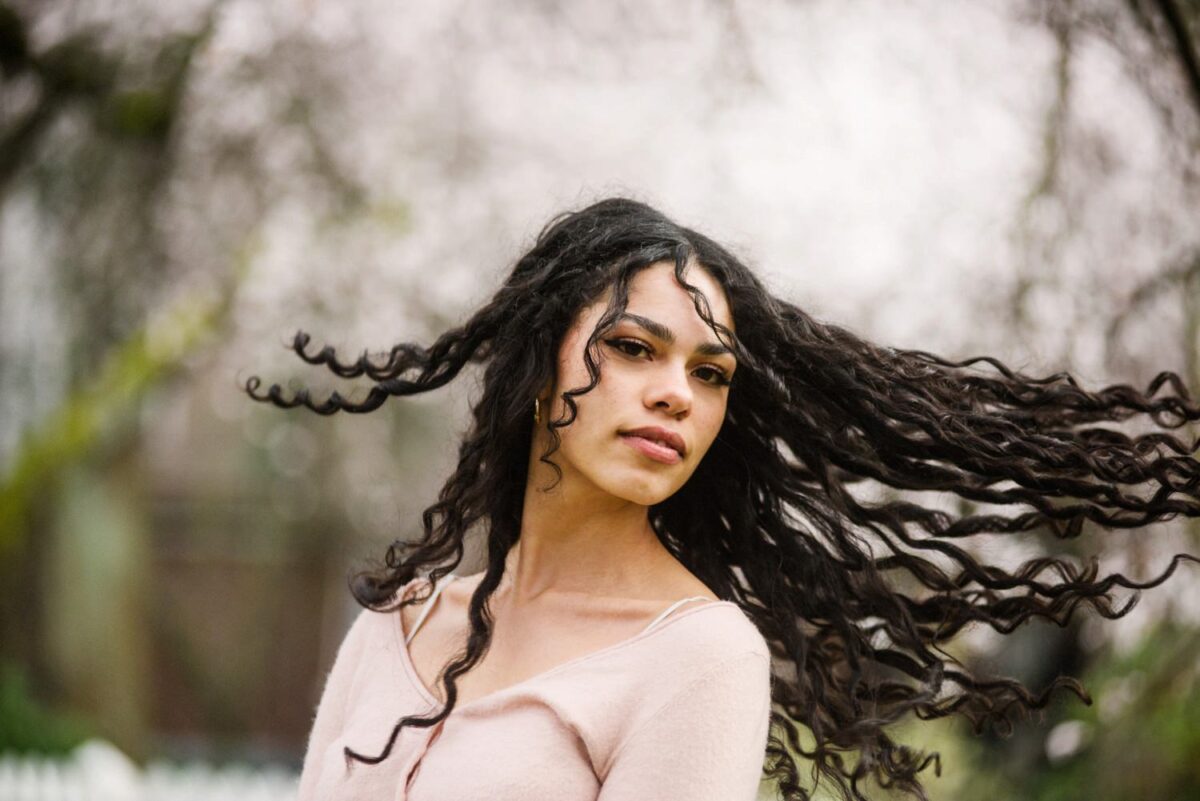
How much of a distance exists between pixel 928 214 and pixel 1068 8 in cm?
94

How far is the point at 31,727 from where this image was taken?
7848mm

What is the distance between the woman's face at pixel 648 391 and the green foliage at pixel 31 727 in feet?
21.4

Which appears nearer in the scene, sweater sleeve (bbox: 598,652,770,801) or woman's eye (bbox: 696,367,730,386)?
sweater sleeve (bbox: 598,652,770,801)

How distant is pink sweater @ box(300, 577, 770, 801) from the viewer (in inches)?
82.1

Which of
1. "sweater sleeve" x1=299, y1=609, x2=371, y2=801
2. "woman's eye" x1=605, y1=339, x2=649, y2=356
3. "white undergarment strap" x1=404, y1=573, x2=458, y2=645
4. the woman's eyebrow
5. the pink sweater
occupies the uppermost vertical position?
the woman's eyebrow

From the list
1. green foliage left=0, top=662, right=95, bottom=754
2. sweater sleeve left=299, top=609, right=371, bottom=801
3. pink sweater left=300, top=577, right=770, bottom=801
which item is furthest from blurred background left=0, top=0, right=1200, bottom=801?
pink sweater left=300, top=577, right=770, bottom=801

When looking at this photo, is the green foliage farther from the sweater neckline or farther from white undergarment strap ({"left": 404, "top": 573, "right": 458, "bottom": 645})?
the sweater neckline

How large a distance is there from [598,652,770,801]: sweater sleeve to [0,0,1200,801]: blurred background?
0.86 metres

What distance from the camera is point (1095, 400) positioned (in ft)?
9.18

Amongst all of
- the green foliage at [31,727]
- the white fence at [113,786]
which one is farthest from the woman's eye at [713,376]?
the green foliage at [31,727]

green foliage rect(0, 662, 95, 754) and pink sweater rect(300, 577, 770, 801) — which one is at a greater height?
pink sweater rect(300, 577, 770, 801)

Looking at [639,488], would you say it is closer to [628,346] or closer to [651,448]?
[651,448]

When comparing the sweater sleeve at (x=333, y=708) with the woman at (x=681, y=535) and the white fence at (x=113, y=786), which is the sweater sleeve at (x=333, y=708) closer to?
the woman at (x=681, y=535)

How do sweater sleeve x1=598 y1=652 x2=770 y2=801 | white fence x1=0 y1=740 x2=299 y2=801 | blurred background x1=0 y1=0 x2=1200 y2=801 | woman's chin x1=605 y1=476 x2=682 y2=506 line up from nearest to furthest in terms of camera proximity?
sweater sleeve x1=598 y1=652 x2=770 y2=801, woman's chin x1=605 y1=476 x2=682 y2=506, blurred background x1=0 y1=0 x2=1200 y2=801, white fence x1=0 y1=740 x2=299 y2=801
